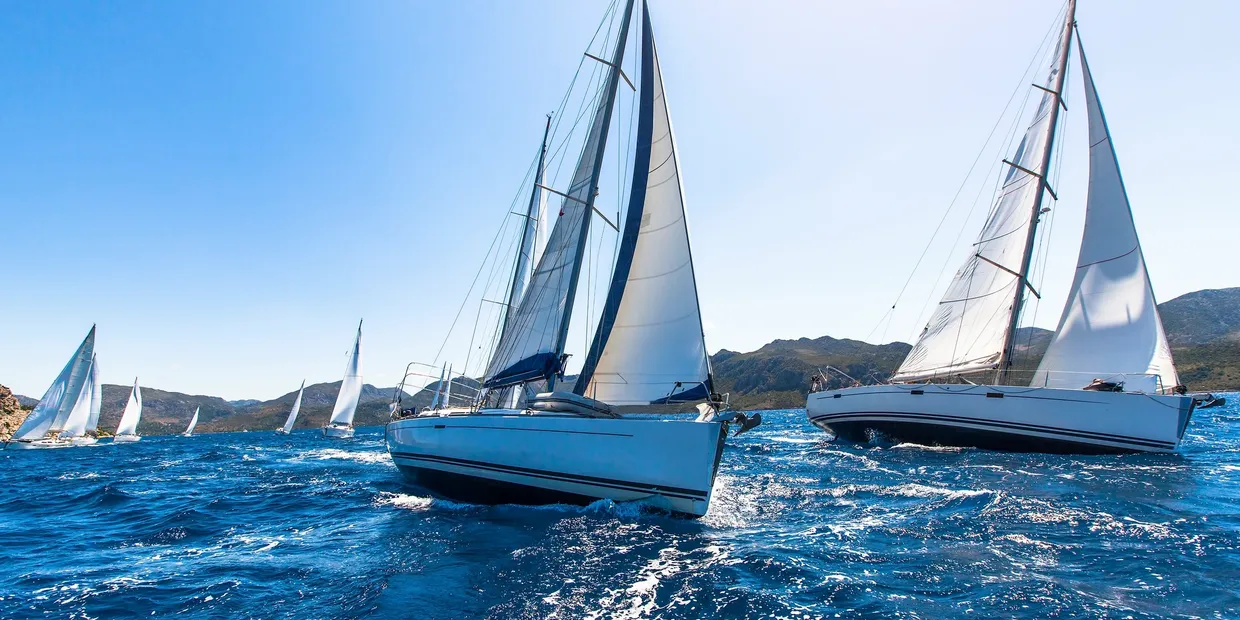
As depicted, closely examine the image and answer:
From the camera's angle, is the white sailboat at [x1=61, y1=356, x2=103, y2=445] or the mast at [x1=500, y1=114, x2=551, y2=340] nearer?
the mast at [x1=500, y1=114, x2=551, y2=340]

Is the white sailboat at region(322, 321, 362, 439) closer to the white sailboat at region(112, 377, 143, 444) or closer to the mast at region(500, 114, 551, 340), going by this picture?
the white sailboat at region(112, 377, 143, 444)

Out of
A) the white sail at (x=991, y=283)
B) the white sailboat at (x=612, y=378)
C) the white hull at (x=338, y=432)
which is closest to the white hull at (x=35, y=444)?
the white hull at (x=338, y=432)

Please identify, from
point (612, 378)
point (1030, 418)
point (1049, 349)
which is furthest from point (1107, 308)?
point (612, 378)

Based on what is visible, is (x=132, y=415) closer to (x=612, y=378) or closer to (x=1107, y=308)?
(x=612, y=378)

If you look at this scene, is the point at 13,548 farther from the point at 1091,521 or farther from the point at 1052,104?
the point at 1052,104

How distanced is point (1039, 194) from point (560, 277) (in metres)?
21.4

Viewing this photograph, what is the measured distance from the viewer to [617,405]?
12.5 metres

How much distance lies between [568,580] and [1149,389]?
21762mm

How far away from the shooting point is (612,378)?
12.5 metres

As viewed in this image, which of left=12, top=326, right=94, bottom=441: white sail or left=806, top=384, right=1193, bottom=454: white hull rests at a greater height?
left=12, top=326, right=94, bottom=441: white sail

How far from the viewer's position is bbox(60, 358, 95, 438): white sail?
49625 millimetres

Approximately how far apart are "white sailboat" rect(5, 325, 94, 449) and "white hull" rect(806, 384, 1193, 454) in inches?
2547

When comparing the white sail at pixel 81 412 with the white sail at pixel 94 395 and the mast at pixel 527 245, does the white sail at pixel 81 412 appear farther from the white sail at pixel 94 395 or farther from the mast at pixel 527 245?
the mast at pixel 527 245

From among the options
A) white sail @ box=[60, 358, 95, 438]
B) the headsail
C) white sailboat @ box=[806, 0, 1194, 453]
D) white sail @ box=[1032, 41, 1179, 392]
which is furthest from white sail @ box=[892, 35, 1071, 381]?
white sail @ box=[60, 358, 95, 438]
